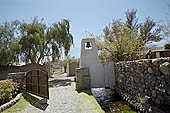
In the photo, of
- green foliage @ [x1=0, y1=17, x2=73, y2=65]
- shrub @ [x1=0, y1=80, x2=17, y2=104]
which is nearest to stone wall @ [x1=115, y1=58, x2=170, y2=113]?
shrub @ [x1=0, y1=80, x2=17, y2=104]

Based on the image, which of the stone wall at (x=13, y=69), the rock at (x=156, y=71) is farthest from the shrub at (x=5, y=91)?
the stone wall at (x=13, y=69)

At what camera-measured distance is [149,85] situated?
14.9 feet

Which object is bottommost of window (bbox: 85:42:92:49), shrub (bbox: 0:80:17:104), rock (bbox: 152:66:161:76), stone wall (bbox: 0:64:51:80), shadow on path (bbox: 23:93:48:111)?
shadow on path (bbox: 23:93:48:111)

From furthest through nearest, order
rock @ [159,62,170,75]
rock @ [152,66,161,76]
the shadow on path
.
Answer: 1. the shadow on path
2. rock @ [152,66,161,76]
3. rock @ [159,62,170,75]

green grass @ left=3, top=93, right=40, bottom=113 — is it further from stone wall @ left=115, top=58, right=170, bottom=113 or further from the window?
the window

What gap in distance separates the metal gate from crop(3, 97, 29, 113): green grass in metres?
0.81

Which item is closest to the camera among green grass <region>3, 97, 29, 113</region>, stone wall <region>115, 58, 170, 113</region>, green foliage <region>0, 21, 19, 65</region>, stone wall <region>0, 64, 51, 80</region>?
stone wall <region>115, 58, 170, 113</region>

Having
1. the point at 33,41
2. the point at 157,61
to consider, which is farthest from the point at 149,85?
the point at 33,41

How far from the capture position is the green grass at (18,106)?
5.13 meters

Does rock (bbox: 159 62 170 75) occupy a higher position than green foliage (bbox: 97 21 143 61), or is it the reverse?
green foliage (bbox: 97 21 143 61)

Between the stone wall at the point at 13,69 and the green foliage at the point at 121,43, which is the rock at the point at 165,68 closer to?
the green foliage at the point at 121,43

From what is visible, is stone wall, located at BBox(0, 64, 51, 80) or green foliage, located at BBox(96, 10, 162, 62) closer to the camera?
green foliage, located at BBox(96, 10, 162, 62)

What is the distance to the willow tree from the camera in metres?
14.0

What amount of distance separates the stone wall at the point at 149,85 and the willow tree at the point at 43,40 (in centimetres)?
994
